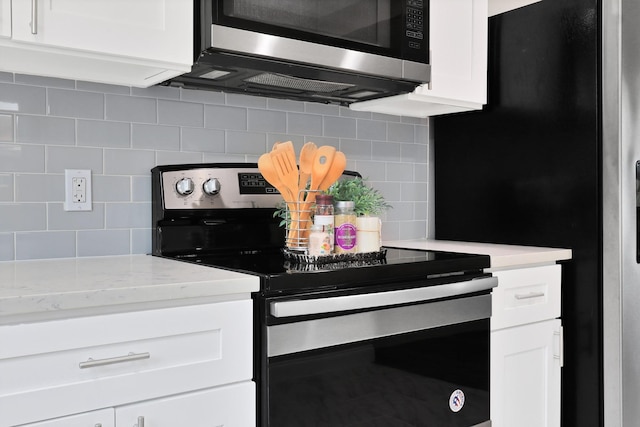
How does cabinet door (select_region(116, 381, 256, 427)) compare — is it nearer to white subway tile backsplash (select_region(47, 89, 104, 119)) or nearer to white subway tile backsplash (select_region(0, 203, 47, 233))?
white subway tile backsplash (select_region(0, 203, 47, 233))

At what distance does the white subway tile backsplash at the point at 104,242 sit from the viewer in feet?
5.93

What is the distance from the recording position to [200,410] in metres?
1.33

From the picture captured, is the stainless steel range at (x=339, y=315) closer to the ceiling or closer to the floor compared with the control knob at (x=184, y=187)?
closer to the floor

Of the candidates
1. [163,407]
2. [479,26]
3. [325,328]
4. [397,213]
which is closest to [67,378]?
[163,407]

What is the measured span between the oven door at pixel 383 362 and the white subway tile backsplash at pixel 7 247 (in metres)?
0.79

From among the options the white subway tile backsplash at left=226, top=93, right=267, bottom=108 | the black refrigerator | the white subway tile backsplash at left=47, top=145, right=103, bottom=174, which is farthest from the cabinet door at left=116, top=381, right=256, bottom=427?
the black refrigerator

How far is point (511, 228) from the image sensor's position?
233cm

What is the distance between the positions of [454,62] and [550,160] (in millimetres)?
481

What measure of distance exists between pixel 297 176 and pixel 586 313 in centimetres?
108

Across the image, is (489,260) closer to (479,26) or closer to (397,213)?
(397,213)

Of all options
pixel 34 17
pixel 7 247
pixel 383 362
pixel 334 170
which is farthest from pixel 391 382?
pixel 34 17

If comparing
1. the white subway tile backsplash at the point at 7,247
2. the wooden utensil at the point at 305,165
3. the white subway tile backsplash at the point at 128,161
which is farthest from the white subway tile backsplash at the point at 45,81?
the wooden utensil at the point at 305,165

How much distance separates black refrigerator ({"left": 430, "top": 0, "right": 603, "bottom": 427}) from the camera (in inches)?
81.6

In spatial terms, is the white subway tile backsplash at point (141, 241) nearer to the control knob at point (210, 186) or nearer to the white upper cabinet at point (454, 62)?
the control knob at point (210, 186)
